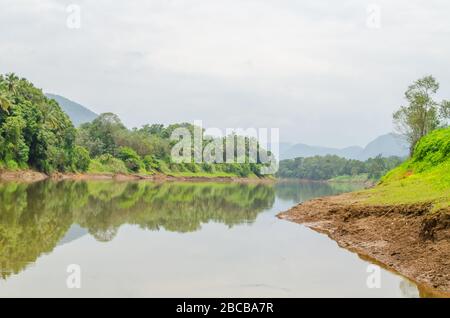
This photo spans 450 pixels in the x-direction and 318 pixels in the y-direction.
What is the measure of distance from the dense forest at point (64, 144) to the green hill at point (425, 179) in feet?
174

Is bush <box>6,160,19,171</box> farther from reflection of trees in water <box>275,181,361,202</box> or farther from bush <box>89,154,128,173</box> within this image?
reflection of trees in water <box>275,181,361,202</box>

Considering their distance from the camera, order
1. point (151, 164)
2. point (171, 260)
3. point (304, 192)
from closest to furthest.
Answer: point (171, 260)
point (304, 192)
point (151, 164)

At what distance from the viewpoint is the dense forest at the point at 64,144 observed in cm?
7662

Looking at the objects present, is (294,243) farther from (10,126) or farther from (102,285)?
(10,126)

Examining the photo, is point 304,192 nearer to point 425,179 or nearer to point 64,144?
point 64,144

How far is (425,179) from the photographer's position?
103 ft

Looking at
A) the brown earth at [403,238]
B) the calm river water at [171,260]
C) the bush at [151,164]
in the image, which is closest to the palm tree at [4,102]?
the calm river water at [171,260]

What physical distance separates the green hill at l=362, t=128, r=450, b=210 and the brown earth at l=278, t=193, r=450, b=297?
2.58 feet

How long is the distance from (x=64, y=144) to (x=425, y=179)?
7605 centimetres

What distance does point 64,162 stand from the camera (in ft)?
307

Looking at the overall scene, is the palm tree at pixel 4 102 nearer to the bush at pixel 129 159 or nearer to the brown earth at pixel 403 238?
the bush at pixel 129 159

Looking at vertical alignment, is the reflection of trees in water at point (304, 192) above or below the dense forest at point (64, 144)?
below

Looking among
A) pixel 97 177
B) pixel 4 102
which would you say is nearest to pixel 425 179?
pixel 4 102
